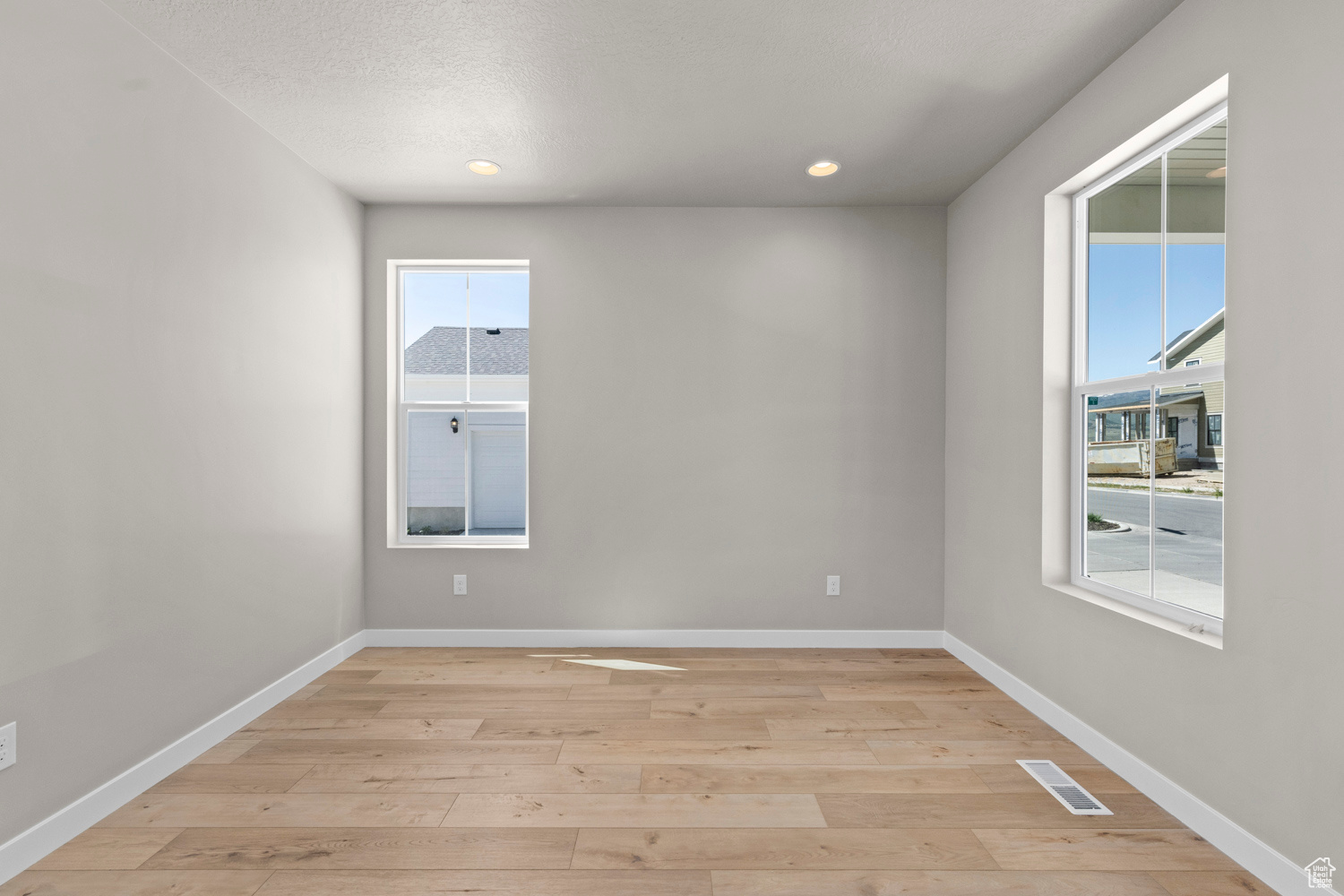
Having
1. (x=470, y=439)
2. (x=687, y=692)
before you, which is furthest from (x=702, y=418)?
(x=687, y=692)

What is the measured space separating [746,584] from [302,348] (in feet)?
8.95

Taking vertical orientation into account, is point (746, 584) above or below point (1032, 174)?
below

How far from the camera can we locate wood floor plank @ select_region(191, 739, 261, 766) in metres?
2.43

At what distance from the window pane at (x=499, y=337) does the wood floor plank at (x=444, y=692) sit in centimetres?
167

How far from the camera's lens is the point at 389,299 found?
3881 mm

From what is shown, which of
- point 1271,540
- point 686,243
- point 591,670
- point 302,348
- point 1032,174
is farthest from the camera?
point 686,243

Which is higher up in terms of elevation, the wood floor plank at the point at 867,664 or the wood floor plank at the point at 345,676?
the wood floor plank at the point at 867,664

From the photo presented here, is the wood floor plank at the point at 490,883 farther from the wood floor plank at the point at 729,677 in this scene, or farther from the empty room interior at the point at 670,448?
the wood floor plank at the point at 729,677

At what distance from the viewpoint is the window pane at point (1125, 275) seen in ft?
7.70

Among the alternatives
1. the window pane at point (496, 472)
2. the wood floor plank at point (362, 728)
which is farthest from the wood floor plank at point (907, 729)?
the window pane at point (496, 472)

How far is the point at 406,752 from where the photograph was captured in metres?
2.54

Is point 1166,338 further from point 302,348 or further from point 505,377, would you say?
point 302,348

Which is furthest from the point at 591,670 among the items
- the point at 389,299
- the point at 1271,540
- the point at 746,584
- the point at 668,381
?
the point at 1271,540

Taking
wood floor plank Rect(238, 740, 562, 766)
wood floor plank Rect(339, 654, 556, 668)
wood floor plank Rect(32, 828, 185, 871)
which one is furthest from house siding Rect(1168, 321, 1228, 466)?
wood floor plank Rect(32, 828, 185, 871)
